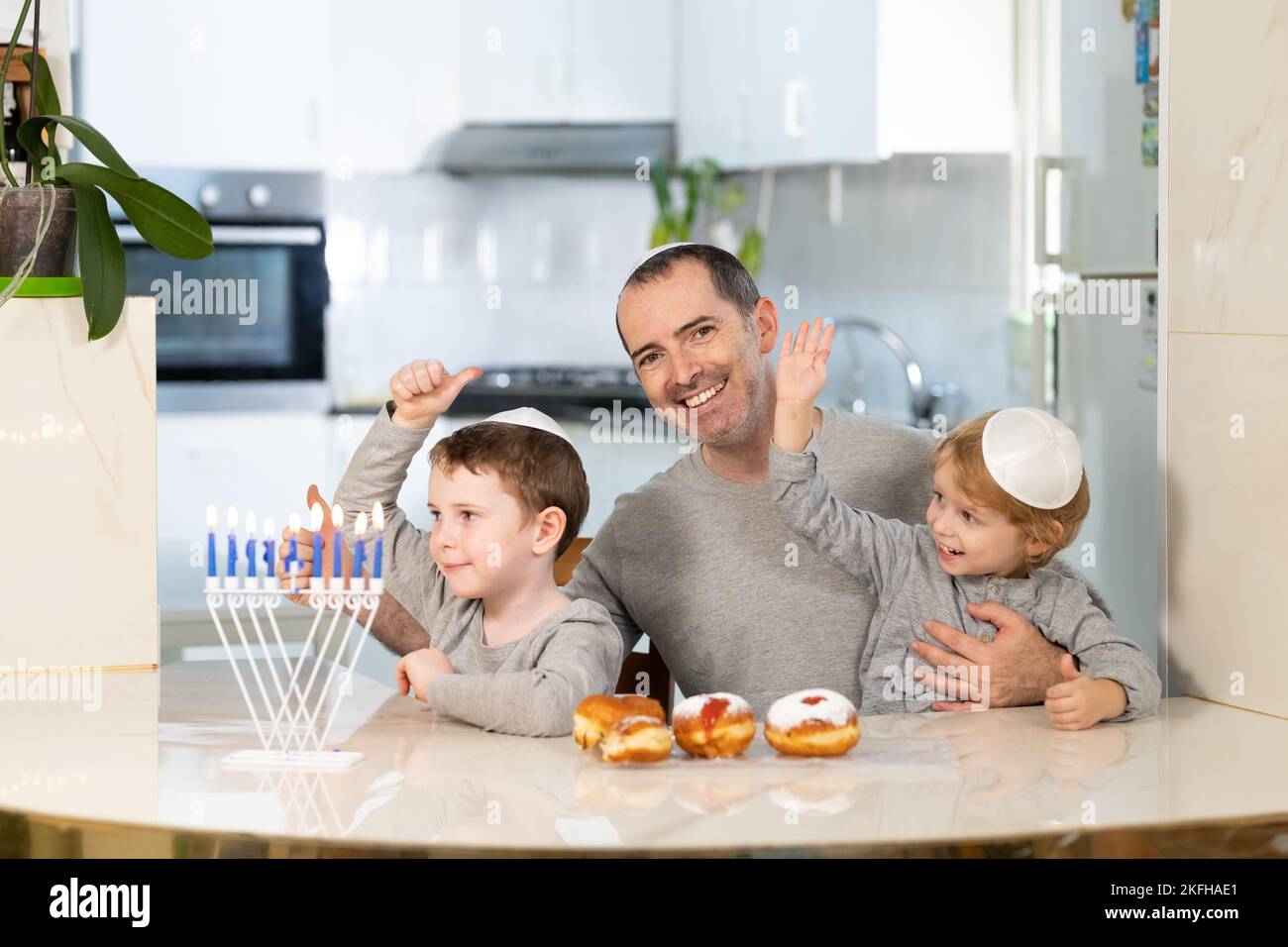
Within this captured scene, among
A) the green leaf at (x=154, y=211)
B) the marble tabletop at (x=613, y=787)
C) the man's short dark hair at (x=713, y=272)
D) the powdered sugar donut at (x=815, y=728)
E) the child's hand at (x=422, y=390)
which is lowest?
the marble tabletop at (x=613, y=787)

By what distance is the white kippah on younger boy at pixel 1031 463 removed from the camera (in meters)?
1.52

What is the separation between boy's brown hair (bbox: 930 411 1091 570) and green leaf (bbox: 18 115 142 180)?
0.90m

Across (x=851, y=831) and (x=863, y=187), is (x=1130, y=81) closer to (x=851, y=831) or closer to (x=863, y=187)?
(x=863, y=187)

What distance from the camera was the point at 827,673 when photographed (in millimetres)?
1807

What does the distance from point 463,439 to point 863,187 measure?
9.27 feet

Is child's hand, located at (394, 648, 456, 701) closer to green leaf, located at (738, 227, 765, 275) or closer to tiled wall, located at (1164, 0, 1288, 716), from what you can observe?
tiled wall, located at (1164, 0, 1288, 716)

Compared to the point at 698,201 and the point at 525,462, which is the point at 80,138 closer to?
the point at 525,462

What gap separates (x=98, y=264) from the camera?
1514mm

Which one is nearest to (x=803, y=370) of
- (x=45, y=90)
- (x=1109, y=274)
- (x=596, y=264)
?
(x=45, y=90)

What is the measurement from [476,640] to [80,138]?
0.65 metres

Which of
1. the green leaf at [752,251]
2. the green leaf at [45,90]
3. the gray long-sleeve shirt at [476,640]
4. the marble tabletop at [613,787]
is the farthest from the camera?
the green leaf at [752,251]

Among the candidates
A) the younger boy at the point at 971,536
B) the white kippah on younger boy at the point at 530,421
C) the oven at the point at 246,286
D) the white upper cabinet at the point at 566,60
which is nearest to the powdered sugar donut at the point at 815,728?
the younger boy at the point at 971,536

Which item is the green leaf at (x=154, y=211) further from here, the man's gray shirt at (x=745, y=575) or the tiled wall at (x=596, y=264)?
the tiled wall at (x=596, y=264)

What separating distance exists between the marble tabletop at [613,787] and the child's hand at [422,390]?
0.32 metres
